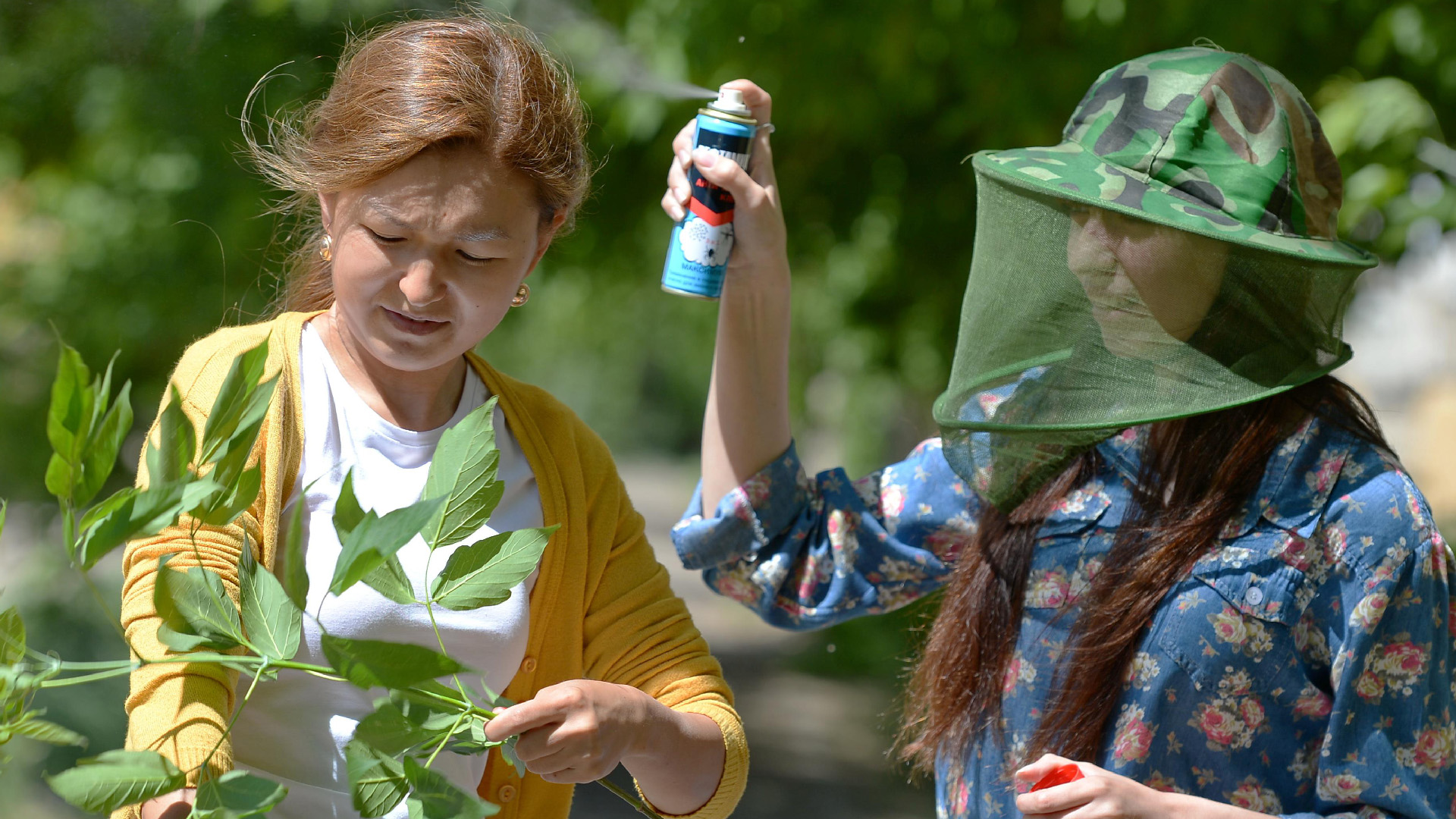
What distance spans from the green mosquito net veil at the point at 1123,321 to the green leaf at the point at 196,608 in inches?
37.2

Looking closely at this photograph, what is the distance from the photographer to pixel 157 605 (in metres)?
1.08

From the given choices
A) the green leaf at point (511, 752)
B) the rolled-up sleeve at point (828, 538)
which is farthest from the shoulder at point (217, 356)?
the rolled-up sleeve at point (828, 538)

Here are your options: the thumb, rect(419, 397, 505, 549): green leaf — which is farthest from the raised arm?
rect(419, 397, 505, 549): green leaf

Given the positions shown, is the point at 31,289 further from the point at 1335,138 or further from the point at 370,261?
the point at 1335,138

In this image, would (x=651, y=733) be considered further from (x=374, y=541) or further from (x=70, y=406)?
(x=70, y=406)

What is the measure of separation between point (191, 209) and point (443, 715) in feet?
10.7

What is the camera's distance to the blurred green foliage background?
2.83 meters

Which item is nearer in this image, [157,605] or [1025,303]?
[157,605]

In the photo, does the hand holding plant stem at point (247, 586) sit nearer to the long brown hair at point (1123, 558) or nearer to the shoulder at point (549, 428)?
the shoulder at point (549, 428)

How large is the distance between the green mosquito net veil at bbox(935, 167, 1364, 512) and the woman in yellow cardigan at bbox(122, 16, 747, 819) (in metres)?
0.55

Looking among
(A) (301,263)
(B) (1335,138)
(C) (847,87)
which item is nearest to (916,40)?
(C) (847,87)

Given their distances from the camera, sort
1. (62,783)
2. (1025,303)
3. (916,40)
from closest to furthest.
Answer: (62,783)
(1025,303)
(916,40)

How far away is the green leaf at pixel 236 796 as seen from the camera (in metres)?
1.08

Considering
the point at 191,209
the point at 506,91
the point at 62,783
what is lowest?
the point at 191,209
